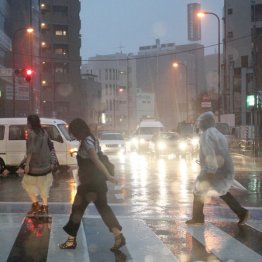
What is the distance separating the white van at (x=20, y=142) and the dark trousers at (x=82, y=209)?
12.4 meters

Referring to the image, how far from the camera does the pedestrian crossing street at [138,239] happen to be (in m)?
7.20

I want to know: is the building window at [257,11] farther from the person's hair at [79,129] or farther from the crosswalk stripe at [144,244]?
the person's hair at [79,129]

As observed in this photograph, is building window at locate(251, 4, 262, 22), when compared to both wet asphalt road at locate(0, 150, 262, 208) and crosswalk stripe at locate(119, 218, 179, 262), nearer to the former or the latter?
wet asphalt road at locate(0, 150, 262, 208)

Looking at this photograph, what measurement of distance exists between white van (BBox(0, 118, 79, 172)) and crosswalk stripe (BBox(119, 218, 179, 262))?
10.8 metres

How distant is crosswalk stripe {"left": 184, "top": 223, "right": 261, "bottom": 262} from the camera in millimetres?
7172

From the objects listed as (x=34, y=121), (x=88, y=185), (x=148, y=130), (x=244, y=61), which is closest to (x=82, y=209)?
(x=88, y=185)

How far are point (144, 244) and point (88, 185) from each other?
1172mm

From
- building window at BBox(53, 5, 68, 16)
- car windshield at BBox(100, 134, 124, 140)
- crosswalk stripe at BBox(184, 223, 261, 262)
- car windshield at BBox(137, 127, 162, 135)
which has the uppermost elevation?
building window at BBox(53, 5, 68, 16)

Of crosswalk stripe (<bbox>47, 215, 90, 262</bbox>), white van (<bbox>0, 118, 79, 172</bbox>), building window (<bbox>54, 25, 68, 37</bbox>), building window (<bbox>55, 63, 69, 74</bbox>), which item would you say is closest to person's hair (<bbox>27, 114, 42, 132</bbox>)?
crosswalk stripe (<bbox>47, 215, 90, 262</bbox>)

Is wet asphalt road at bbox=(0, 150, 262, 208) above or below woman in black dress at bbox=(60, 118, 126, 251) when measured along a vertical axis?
below

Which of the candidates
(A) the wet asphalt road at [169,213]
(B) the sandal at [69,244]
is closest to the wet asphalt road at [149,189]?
(A) the wet asphalt road at [169,213]

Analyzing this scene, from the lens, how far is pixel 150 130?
40.2 m

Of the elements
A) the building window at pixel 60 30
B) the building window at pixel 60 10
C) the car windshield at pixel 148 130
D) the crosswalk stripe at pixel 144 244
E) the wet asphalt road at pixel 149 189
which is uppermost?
the building window at pixel 60 10

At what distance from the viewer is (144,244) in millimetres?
7895
